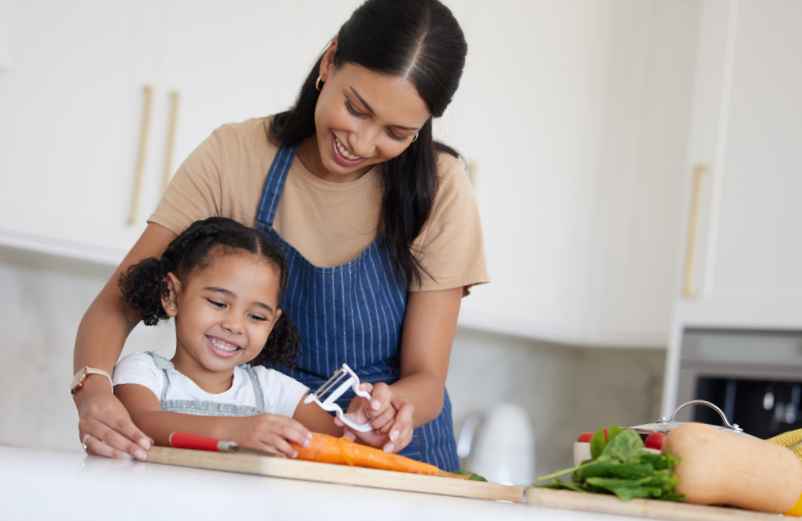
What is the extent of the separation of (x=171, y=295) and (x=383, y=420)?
0.33 m

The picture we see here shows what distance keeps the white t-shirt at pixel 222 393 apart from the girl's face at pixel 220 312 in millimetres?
29

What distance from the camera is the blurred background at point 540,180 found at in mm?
2342

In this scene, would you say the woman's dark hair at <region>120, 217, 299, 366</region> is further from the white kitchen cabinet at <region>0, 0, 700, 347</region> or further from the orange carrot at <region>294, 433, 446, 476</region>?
the white kitchen cabinet at <region>0, 0, 700, 347</region>

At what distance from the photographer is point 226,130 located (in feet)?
5.11

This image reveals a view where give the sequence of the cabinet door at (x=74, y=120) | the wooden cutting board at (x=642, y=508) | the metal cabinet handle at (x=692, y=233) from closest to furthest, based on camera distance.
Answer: the wooden cutting board at (x=642, y=508) → the cabinet door at (x=74, y=120) → the metal cabinet handle at (x=692, y=233)

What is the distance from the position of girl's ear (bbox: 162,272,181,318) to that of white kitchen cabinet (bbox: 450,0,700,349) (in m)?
1.66

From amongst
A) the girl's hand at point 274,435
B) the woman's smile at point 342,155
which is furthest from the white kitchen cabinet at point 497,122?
the girl's hand at point 274,435

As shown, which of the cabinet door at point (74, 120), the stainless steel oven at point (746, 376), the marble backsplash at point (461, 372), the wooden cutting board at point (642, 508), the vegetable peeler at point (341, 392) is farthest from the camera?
the stainless steel oven at point (746, 376)

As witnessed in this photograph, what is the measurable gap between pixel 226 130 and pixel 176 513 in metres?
1.04

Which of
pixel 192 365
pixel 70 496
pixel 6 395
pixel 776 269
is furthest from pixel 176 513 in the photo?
pixel 776 269

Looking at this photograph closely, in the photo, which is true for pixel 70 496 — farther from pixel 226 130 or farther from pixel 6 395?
pixel 6 395

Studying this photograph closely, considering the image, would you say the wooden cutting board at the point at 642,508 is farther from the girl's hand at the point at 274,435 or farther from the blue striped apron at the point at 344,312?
the blue striped apron at the point at 344,312

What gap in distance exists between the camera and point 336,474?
0.88 metres

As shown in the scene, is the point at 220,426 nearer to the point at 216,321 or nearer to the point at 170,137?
the point at 216,321
